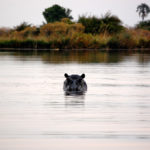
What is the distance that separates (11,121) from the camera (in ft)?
28.9

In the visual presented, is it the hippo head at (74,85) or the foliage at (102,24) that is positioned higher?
the foliage at (102,24)

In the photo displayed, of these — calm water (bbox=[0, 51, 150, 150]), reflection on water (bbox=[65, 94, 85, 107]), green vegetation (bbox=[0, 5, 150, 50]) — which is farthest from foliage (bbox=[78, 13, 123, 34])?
reflection on water (bbox=[65, 94, 85, 107])

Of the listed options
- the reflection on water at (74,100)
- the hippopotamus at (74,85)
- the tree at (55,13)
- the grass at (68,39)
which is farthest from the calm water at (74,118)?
the tree at (55,13)

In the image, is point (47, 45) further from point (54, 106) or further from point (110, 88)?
point (54, 106)

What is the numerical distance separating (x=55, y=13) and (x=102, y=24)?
3166 cm

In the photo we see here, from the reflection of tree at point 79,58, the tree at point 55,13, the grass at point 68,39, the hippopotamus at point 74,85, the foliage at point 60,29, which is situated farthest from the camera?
the tree at point 55,13

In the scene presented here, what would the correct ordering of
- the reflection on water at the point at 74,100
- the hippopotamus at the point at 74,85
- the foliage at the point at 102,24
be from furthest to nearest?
the foliage at the point at 102,24
the hippopotamus at the point at 74,85
the reflection on water at the point at 74,100

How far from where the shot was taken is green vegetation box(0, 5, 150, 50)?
52.6 m

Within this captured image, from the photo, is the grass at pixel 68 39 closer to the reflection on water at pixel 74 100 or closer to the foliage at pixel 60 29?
the foliage at pixel 60 29

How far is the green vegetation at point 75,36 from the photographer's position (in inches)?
2071

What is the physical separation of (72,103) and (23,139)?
407 centimetres

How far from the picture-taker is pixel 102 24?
2254 inches

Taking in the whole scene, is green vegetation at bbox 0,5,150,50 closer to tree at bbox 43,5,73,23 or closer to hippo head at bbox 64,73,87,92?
tree at bbox 43,5,73,23

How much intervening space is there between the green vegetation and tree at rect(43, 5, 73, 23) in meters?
29.6
